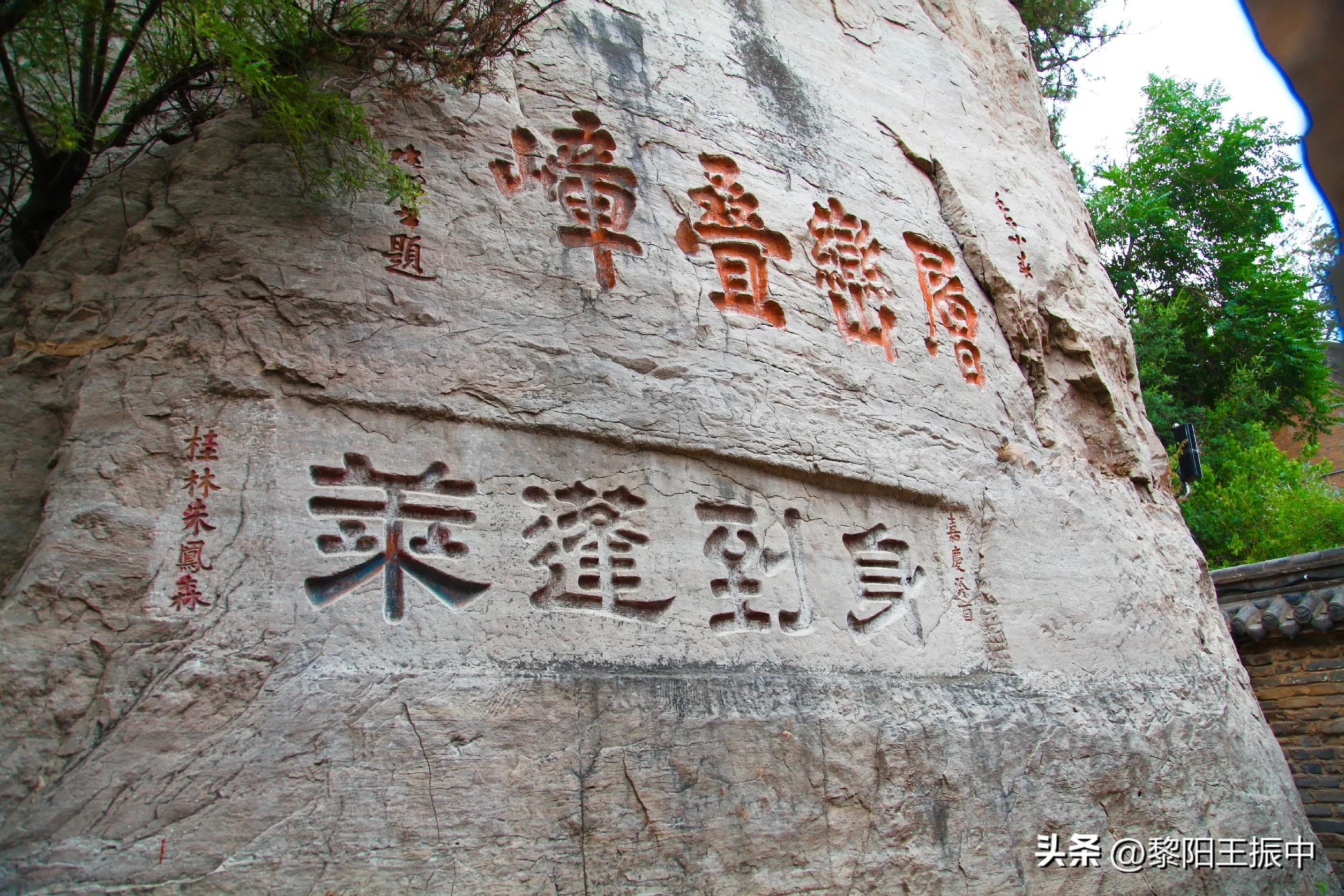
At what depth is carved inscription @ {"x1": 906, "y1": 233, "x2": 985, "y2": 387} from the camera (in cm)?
414

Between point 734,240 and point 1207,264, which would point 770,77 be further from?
point 1207,264

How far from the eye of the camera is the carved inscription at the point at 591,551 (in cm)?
276

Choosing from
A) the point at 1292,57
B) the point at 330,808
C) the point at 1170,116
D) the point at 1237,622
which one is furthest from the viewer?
the point at 1170,116

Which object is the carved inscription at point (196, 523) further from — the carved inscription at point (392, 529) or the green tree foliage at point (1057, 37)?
the green tree foliage at point (1057, 37)

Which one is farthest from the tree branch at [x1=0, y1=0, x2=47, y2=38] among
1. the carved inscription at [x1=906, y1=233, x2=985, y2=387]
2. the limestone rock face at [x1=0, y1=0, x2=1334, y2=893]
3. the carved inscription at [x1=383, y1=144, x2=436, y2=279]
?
the carved inscription at [x1=906, y1=233, x2=985, y2=387]

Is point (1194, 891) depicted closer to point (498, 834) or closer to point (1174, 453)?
point (498, 834)

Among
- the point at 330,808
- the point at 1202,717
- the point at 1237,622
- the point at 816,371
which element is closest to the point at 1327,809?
the point at 1237,622

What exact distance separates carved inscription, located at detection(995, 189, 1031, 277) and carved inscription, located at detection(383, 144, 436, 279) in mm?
3067

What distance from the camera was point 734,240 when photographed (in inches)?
144

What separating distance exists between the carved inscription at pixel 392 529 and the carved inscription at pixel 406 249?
2.12 feet

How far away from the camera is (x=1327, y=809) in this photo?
613 centimetres

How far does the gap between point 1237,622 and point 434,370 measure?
644cm

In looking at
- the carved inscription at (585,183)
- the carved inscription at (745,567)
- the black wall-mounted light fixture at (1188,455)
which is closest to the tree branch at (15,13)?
the carved inscription at (585,183)

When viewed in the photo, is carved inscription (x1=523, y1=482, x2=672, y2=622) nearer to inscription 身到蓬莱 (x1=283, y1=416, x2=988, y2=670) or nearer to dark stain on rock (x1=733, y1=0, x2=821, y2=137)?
inscription 身到蓬莱 (x1=283, y1=416, x2=988, y2=670)
